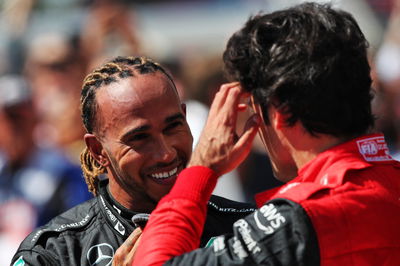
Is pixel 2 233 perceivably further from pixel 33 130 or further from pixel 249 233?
pixel 249 233

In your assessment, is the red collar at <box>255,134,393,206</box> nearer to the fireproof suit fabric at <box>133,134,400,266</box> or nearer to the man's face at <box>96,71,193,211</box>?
the fireproof suit fabric at <box>133,134,400,266</box>

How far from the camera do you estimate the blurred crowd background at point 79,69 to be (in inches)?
220

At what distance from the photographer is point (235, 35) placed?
2.46 meters

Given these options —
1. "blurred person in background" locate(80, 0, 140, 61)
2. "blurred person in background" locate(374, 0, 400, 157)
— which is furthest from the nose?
"blurred person in background" locate(80, 0, 140, 61)

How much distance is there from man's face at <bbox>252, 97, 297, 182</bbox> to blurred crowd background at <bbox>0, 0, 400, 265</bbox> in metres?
2.72

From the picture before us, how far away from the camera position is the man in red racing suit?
2.15 m

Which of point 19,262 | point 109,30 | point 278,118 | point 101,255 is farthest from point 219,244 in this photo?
point 109,30

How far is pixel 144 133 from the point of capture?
9.13 ft

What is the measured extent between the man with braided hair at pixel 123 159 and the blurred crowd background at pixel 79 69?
211 centimetres

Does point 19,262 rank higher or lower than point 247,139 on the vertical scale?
lower

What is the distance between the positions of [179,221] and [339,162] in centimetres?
48

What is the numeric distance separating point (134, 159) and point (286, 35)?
0.79m

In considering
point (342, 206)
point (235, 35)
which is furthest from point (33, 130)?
point (342, 206)

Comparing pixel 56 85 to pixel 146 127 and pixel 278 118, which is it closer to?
pixel 146 127
